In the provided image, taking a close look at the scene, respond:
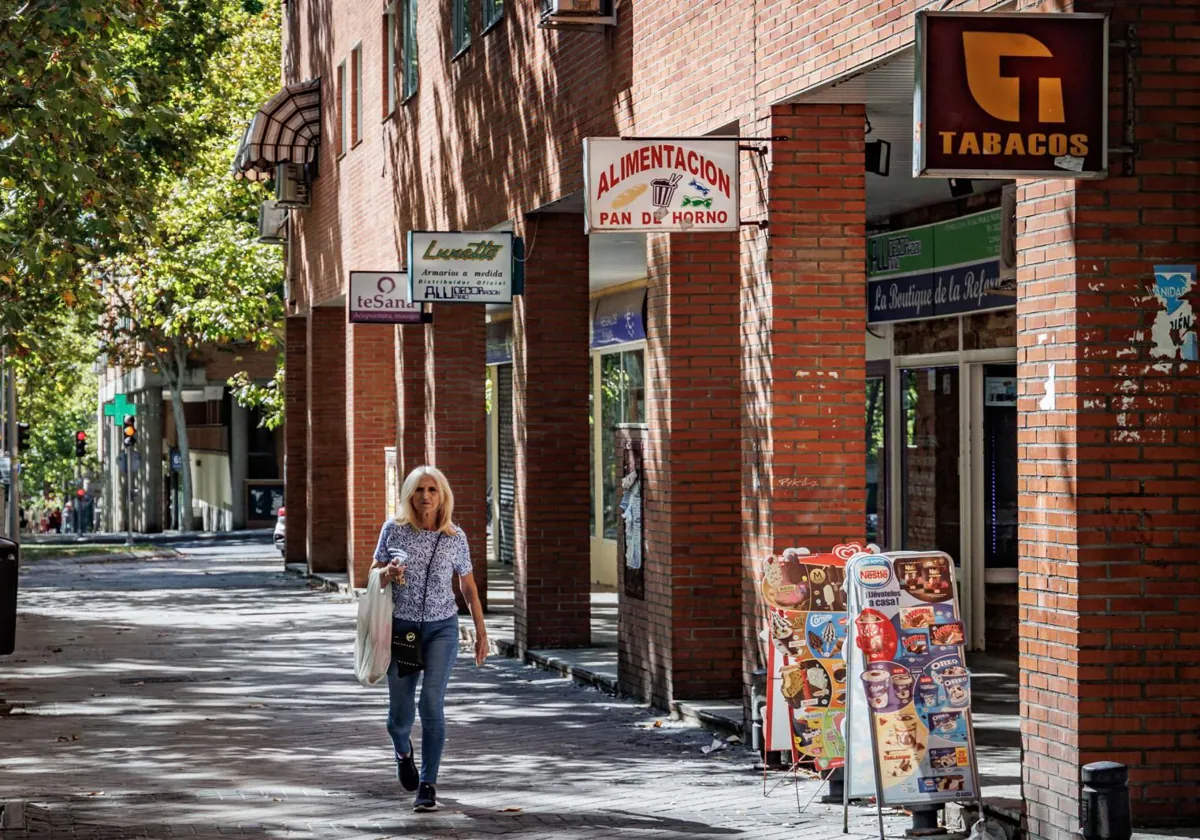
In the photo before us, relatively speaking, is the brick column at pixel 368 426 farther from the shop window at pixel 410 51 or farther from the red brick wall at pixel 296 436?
the red brick wall at pixel 296 436

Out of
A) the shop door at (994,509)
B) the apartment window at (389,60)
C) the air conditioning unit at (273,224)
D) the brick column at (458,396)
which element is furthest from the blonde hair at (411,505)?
the air conditioning unit at (273,224)

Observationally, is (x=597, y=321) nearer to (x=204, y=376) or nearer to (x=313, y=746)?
(x=313, y=746)

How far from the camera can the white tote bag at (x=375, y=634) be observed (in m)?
9.89

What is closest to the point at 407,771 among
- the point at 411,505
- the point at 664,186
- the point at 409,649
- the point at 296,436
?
the point at 409,649

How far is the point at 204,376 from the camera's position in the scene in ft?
185

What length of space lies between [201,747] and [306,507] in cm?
1969

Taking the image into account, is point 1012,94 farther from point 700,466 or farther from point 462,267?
point 462,267

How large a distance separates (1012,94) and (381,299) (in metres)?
14.0

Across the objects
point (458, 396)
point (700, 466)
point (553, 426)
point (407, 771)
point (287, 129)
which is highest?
point (287, 129)

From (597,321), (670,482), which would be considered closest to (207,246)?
(597,321)

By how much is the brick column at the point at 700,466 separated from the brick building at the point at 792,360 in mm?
21

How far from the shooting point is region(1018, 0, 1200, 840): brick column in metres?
8.29

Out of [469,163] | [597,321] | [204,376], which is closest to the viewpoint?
[469,163]

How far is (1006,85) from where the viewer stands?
26.3ft
